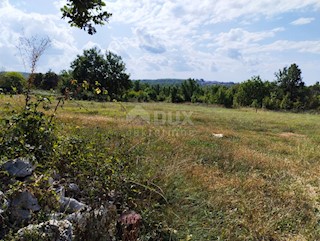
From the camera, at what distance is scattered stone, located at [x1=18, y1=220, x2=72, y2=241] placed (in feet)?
Result: 8.68

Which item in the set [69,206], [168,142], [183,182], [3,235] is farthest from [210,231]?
[168,142]

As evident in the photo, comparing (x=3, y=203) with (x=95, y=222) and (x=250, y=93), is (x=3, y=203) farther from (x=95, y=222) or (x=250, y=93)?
(x=250, y=93)

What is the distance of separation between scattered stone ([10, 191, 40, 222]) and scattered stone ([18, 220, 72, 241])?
22 centimetres

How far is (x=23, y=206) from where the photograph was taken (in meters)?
3.02

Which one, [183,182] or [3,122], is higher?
[3,122]

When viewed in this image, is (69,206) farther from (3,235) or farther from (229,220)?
(229,220)

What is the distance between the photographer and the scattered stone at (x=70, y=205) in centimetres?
328

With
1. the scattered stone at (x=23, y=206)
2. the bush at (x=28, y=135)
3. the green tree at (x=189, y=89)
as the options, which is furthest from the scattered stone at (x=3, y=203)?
the green tree at (x=189, y=89)

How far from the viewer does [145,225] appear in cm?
354

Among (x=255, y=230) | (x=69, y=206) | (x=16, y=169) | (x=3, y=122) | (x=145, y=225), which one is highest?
(x=3, y=122)

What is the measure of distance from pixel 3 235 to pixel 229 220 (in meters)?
2.66

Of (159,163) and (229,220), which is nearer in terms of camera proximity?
(229,220)

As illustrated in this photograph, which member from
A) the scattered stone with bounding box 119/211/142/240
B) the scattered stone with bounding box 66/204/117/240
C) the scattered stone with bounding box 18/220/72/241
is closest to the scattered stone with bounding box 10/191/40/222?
the scattered stone with bounding box 18/220/72/241

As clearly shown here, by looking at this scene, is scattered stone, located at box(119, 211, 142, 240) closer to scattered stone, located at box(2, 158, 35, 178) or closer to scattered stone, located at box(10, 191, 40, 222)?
scattered stone, located at box(10, 191, 40, 222)
